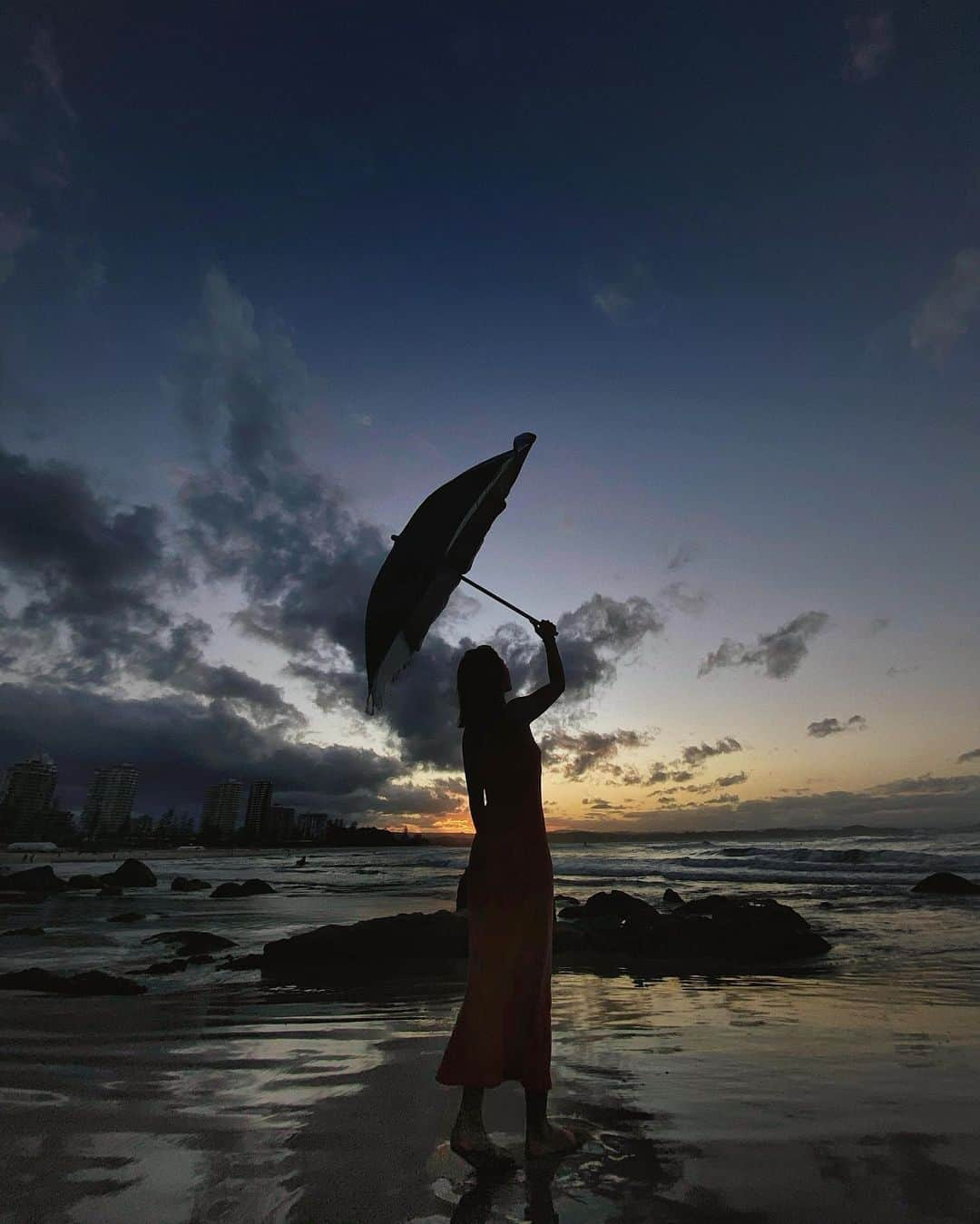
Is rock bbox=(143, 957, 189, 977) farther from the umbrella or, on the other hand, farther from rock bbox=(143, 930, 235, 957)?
the umbrella

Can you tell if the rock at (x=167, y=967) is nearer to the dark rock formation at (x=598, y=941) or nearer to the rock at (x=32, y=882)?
the dark rock formation at (x=598, y=941)

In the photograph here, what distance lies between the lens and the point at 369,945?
8625mm

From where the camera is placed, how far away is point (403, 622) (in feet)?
11.6

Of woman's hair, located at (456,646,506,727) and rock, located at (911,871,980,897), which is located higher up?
woman's hair, located at (456,646,506,727)

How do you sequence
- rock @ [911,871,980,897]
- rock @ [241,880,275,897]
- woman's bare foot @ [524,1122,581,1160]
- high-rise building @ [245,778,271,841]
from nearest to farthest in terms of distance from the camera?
woman's bare foot @ [524,1122,581,1160]
rock @ [911,871,980,897]
rock @ [241,880,275,897]
high-rise building @ [245,778,271,841]

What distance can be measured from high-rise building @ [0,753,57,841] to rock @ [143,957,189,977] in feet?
533

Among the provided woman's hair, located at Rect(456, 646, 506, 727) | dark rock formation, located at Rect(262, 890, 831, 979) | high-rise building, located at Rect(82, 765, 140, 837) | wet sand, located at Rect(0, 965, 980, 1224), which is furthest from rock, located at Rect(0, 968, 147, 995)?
high-rise building, located at Rect(82, 765, 140, 837)

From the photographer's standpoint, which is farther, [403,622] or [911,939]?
[911,939]

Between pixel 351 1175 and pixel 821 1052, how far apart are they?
3497 millimetres

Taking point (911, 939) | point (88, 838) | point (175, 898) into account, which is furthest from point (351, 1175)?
point (88, 838)

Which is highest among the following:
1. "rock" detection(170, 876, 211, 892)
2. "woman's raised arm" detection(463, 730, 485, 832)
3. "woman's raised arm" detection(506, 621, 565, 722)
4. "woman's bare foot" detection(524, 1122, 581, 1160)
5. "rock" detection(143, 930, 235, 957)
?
"rock" detection(170, 876, 211, 892)

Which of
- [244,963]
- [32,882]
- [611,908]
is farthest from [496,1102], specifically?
[32,882]

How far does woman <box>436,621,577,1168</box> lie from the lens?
2.95 metres

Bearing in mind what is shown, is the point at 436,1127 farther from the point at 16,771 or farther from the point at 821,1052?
the point at 16,771
